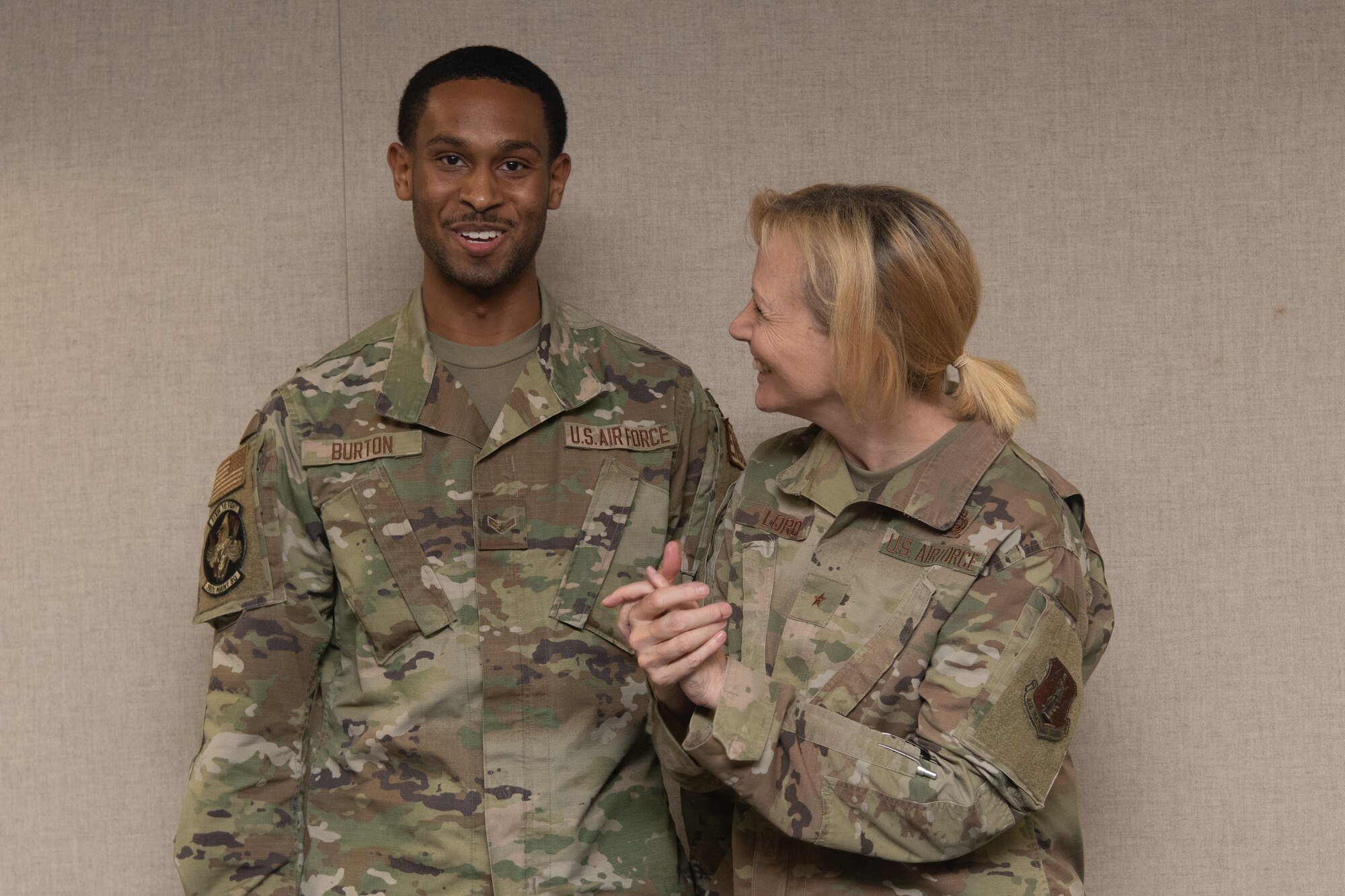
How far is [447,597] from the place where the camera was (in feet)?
6.28

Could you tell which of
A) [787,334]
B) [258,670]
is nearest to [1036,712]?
[787,334]

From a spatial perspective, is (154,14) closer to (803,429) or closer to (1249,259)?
(803,429)

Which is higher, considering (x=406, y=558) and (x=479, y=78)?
(x=479, y=78)

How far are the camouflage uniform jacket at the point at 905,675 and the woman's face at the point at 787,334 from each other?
13cm

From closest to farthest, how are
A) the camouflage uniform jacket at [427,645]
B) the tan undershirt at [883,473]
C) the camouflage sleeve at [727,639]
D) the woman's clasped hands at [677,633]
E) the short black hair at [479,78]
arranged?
1. the woman's clasped hands at [677,633]
2. the camouflage sleeve at [727,639]
3. the tan undershirt at [883,473]
4. the camouflage uniform jacket at [427,645]
5. the short black hair at [479,78]

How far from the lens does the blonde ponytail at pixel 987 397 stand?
66.4 inches

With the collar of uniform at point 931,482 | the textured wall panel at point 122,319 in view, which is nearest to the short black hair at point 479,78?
the textured wall panel at point 122,319

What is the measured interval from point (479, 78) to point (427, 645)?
88 cm

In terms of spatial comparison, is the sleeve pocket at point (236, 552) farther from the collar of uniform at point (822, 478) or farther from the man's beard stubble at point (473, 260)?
the collar of uniform at point (822, 478)

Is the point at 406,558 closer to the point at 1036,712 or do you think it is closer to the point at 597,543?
the point at 597,543

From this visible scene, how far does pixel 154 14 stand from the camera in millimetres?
2566

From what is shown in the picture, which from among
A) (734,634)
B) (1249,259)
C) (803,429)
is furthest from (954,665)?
(1249,259)

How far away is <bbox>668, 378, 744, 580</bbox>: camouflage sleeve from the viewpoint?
2.04 meters

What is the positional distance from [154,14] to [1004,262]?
1784 mm
